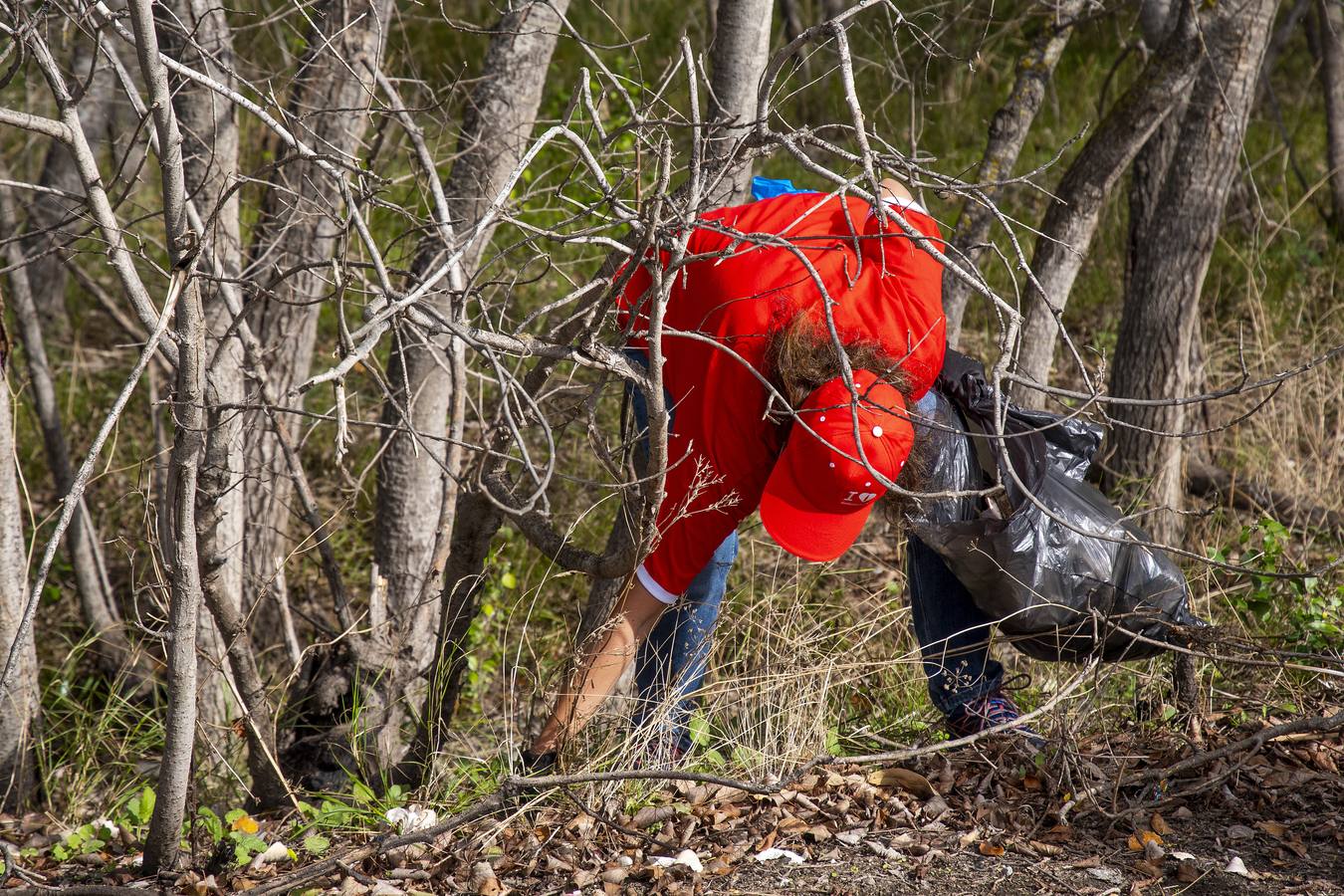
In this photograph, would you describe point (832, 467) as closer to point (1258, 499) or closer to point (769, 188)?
point (769, 188)

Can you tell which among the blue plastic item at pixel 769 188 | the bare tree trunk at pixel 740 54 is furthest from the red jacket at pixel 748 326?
the bare tree trunk at pixel 740 54

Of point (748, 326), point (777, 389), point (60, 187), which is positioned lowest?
point (777, 389)

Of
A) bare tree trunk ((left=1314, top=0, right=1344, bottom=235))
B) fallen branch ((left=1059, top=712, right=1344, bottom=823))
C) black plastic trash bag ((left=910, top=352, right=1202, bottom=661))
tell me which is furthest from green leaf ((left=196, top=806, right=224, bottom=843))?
bare tree trunk ((left=1314, top=0, right=1344, bottom=235))

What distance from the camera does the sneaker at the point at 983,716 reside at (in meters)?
2.97

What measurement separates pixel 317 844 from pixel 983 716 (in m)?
1.64

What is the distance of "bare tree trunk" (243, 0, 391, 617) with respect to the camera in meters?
3.51

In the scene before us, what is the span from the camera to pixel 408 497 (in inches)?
144

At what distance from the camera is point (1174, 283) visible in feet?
13.9

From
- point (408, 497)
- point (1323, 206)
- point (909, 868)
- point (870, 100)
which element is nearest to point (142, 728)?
point (408, 497)

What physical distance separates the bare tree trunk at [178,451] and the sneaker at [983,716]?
6.11 ft

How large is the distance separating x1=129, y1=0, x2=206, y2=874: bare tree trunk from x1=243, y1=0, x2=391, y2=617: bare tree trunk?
4.16 ft

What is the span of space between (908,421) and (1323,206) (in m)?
4.59

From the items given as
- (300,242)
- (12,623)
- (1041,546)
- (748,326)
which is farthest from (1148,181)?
(12,623)

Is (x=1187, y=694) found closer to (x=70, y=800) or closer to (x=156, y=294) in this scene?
(x=70, y=800)
